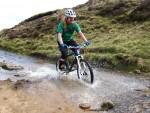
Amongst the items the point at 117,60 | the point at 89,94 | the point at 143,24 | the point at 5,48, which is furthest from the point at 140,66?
the point at 5,48

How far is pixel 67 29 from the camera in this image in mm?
19219

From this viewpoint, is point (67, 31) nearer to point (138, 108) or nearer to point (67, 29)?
point (67, 29)

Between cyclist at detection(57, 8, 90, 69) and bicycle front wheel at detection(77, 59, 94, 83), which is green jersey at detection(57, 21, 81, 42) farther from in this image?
bicycle front wheel at detection(77, 59, 94, 83)

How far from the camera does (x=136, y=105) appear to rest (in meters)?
14.2

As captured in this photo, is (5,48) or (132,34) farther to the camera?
(5,48)

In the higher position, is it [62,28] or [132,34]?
[62,28]

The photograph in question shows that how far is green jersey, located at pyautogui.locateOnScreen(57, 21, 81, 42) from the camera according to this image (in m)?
19.0

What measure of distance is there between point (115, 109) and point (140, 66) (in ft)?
30.7

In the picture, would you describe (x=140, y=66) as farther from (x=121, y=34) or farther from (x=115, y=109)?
(x=121, y=34)

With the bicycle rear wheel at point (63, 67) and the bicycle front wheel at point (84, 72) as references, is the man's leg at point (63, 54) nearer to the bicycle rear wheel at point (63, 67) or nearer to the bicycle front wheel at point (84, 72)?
the bicycle rear wheel at point (63, 67)

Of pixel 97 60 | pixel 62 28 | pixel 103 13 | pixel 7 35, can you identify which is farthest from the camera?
pixel 7 35

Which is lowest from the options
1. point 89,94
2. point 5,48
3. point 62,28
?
point 5,48

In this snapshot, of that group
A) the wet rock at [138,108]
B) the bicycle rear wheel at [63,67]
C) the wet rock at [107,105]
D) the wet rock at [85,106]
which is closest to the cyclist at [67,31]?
the bicycle rear wheel at [63,67]

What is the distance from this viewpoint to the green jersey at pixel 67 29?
19.0m
